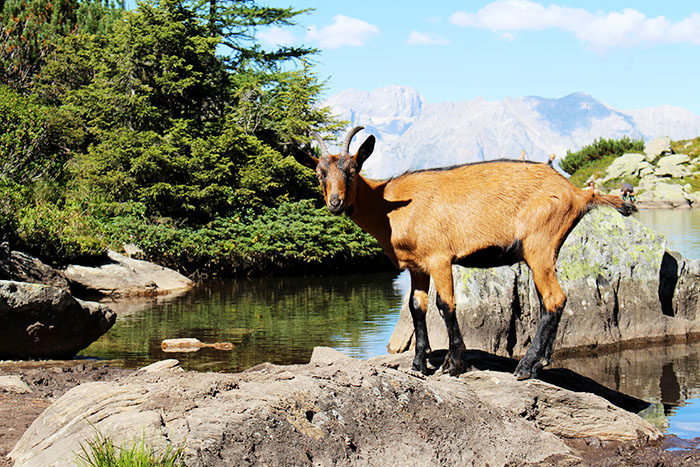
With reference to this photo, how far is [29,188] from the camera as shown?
25047 mm

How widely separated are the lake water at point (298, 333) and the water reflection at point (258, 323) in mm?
19

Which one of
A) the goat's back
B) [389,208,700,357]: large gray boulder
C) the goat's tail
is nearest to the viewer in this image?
the goat's back

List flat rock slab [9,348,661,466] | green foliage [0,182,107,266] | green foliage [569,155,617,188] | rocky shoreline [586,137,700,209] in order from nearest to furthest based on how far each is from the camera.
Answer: flat rock slab [9,348,661,466], green foliage [0,182,107,266], rocky shoreline [586,137,700,209], green foliage [569,155,617,188]

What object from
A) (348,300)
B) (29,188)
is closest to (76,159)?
(29,188)

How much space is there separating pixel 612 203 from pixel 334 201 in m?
3.41

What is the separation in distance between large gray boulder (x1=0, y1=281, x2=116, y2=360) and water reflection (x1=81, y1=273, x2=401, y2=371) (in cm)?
102

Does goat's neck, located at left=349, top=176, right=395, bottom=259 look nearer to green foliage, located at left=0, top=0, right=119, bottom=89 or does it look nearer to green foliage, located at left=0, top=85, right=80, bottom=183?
green foliage, located at left=0, top=85, right=80, bottom=183

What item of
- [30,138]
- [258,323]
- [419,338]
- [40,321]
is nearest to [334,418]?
[419,338]

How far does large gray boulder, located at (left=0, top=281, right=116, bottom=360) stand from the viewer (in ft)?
37.3

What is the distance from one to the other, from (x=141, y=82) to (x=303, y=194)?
744 centimetres

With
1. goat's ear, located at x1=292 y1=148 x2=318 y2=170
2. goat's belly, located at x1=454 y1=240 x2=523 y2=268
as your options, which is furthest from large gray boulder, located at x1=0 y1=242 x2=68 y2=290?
goat's belly, located at x1=454 y1=240 x2=523 y2=268

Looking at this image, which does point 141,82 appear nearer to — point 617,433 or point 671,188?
point 617,433

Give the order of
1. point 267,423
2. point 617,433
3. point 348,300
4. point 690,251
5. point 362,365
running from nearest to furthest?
1. point 267,423
2. point 362,365
3. point 617,433
4. point 348,300
5. point 690,251

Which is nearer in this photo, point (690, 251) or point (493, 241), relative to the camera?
point (493, 241)
